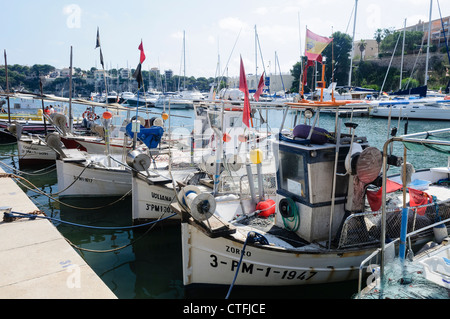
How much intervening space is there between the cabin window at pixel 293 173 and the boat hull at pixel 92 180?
8.27m

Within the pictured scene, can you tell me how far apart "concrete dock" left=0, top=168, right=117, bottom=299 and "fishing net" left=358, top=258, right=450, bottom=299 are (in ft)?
13.8

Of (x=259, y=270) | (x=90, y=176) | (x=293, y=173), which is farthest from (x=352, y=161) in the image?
(x=90, y=176)

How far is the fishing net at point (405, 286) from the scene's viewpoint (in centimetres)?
531

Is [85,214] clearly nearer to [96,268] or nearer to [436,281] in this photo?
[96,268]

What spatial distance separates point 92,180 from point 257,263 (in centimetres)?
983

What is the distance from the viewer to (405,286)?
561 cm

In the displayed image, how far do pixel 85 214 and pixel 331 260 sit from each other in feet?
33.0

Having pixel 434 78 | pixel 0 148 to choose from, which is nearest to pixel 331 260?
pixel 0 148

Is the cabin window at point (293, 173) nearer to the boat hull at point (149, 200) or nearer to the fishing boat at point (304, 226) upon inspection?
the fishing boat at point (304, 226)

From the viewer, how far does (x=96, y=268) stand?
9297mm

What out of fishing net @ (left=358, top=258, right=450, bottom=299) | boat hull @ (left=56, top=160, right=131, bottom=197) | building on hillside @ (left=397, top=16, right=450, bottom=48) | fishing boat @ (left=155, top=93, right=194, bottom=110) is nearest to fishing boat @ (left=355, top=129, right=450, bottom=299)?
fishing net @ (left=358, top=258, right=450, bottom=299)

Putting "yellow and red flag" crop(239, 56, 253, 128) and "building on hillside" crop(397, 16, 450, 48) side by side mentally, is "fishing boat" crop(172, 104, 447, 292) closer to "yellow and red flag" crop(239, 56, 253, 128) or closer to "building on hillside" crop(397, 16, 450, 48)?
"yellow and red flag" crop(239, 56, 253, 128)

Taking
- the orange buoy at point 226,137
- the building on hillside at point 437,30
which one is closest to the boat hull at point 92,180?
the orange buoy at point 226,137

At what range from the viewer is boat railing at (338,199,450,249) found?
7.33m
